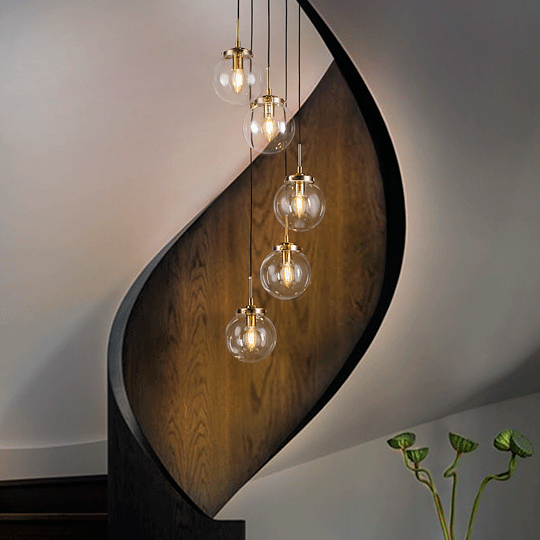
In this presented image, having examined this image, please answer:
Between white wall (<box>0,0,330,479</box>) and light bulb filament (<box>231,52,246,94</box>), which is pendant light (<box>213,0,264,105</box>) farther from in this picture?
white wall (<box>0,0,330,479</box>)

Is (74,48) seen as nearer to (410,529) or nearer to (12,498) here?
(12,498)

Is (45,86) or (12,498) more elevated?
(45,86)

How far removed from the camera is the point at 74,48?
4.07m

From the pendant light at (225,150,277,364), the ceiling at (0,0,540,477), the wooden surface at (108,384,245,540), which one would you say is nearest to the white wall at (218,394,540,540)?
the ceiling at (0,0,540,477)

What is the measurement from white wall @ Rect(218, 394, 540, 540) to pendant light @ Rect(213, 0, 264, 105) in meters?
2.40

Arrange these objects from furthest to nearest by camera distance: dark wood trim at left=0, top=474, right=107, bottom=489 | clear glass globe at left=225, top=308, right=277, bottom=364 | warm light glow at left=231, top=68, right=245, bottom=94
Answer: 1. dark wood trim at left=0, top=474, right=107, bottom=489
2. clear glass globe at left=225, top=308, right=277, bottom=364
3. warm light glow at left=231, top=68, right=245, bottom=94

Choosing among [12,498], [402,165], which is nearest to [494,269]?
[402,165]

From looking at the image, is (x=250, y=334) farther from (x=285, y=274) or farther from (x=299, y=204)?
(x=299, y=204)

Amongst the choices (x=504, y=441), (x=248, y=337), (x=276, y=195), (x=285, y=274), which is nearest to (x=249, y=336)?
(x=248, y=337)

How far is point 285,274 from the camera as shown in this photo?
2.90 m

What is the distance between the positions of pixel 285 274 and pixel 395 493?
206cm

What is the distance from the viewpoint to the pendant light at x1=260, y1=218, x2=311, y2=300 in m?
2.90

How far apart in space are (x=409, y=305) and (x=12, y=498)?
2.32 metres

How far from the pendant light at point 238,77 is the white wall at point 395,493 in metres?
2.40
